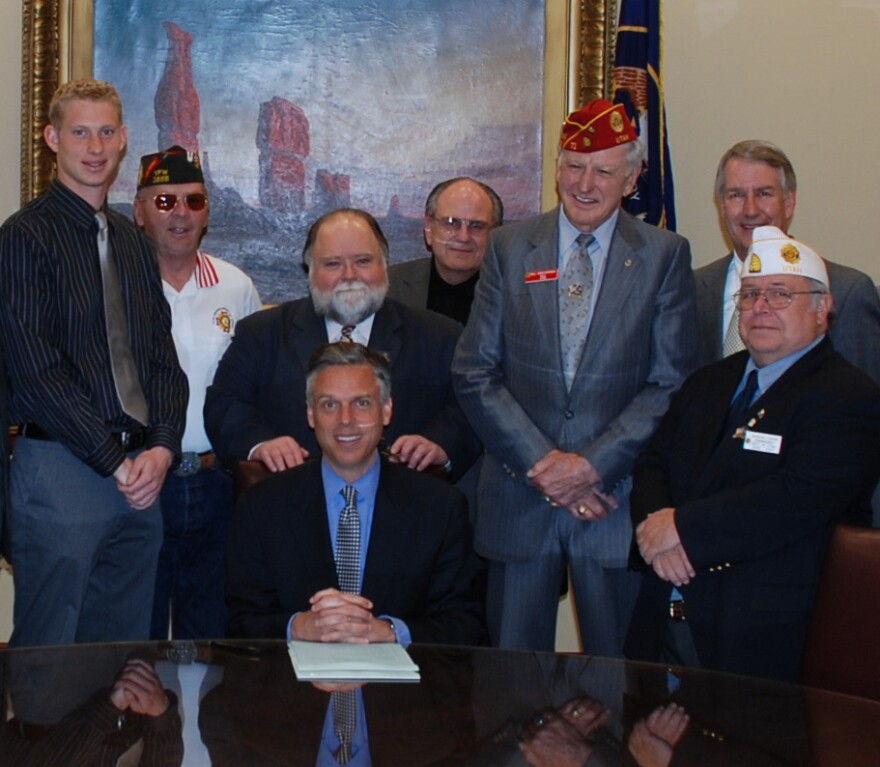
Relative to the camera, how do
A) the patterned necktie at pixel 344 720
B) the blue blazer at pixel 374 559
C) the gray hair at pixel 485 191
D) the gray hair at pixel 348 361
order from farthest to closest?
the gray hair at pixel 485 191, the gray hair at pixel 348 361, the blue blazer at pixel 374 559, the patterned necktie at pixel 344 720

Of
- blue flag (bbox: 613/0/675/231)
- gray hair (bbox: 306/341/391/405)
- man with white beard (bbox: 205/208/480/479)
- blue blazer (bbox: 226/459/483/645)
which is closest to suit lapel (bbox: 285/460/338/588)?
blue blazer (bbox: 226/459/483/645)

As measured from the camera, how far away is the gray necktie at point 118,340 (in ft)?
11.3

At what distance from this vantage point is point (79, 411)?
3289 mm

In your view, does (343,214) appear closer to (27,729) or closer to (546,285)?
(546,285)

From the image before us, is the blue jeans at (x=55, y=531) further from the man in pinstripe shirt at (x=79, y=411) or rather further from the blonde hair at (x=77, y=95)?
the blonde hair at (x=77, y=95)

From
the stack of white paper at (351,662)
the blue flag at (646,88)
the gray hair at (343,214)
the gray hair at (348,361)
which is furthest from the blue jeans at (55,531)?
the blue flag at (646,88)

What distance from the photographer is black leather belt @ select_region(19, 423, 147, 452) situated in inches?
134

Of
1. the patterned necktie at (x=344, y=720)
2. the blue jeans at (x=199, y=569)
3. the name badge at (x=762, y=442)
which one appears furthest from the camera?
the blue jeans at (x=199, y=569)

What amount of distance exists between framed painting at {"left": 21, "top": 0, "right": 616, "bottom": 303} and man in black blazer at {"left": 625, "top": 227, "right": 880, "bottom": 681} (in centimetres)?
221

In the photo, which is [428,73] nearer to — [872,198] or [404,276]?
[404,276]

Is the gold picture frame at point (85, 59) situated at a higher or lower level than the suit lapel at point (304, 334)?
higher

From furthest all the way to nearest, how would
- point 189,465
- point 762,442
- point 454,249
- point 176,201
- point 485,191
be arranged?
1. point 485,191
2. point 454,249
3. point 176,201
4. point 189,465
5. point 762,442

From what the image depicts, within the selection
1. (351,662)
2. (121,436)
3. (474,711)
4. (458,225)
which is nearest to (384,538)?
(351,662)

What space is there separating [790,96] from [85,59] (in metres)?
2.91
